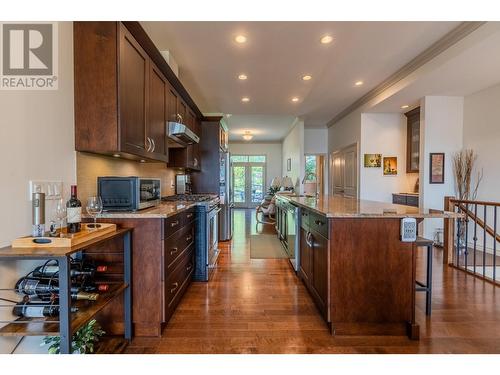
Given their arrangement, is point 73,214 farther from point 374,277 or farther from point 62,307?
point 374,277

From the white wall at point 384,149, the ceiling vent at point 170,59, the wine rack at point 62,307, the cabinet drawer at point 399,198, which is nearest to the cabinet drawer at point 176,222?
the wine rack at point 62,307

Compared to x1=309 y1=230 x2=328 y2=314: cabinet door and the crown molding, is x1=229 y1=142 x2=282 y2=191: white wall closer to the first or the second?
the crown molding

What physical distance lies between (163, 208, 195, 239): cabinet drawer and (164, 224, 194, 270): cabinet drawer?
0.04 metres

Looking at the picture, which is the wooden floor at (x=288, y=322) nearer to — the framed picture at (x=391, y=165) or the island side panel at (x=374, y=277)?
the island side panel at (x=374, y=277)

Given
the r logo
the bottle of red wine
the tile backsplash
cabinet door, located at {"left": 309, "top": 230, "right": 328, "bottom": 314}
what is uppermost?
the r logo

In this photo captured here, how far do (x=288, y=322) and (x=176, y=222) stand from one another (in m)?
1.28

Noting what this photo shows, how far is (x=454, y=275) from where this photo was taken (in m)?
3.23

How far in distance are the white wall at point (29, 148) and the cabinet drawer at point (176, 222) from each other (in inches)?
29.9

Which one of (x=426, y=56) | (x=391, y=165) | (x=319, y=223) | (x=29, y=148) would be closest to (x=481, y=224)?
(x=391, y=165)

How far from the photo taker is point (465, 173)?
4.44 m

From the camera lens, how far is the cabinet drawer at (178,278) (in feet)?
6.98

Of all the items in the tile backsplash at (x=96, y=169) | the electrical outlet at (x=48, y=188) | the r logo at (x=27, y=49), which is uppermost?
the r logo at (x=27, y=49)

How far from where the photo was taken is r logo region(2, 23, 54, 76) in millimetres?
1545

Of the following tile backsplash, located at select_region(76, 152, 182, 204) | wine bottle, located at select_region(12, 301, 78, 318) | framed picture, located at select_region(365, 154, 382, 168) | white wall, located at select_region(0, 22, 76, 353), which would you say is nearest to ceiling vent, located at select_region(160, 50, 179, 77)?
tile backsplash, located at select_region(76, 152, 182, 204)
